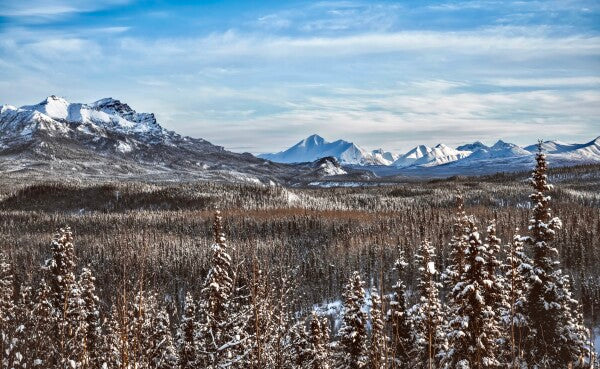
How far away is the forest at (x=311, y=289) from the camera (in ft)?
37.0

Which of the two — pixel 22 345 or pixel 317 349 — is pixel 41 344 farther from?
pixel 317 349

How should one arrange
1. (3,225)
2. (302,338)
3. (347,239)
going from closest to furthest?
(302,338), (347,239), (3,225)

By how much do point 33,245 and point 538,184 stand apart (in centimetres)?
12906

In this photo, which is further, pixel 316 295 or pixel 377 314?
pixel 316 295

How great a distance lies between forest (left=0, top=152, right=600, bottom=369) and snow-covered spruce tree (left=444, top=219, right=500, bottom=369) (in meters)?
0.07

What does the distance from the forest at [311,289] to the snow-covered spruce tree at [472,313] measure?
2.8 inches

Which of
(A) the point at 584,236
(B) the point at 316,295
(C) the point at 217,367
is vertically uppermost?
(C) the point at 217,367

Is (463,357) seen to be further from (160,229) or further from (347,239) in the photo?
(160,229)

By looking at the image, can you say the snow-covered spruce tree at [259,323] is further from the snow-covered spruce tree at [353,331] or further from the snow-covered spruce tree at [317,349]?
the snow-covered spruce tree at [353,331]

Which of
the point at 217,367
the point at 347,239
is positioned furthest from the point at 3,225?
the point at 217,367

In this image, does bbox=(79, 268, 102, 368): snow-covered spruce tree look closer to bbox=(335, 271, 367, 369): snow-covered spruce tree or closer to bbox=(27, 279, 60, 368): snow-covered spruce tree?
bbox=(27, 279, 60, 368): snow-covered spruce tree

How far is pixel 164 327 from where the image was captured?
26859 millimetres

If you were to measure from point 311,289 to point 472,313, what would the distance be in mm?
65849

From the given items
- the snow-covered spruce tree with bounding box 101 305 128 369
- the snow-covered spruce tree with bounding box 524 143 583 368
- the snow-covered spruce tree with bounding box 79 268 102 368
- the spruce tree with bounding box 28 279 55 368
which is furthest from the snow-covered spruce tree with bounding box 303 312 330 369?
the spruce tree with bounding box 28 279 55 368
